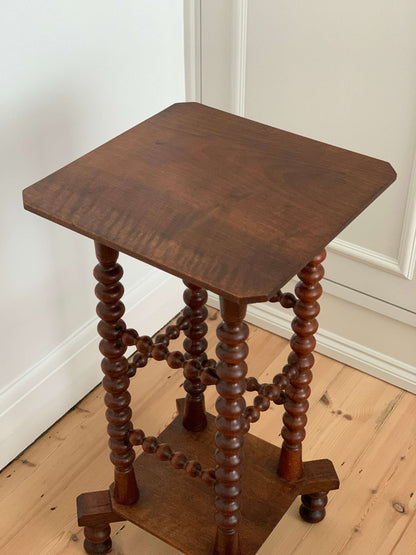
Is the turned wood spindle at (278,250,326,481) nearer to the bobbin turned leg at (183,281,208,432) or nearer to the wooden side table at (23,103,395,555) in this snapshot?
the wooden side table at (23,103,395,555)

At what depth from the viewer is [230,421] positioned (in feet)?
5.31

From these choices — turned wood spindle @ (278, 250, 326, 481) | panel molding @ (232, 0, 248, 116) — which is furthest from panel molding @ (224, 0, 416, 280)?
turned wood spindle @ (278, 250, 326, 481)

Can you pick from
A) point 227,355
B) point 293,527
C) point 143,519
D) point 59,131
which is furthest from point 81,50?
point 293,527

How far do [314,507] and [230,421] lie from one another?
0.61 m

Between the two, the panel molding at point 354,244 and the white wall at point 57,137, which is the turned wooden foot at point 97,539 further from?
the panel molding at point 354,244

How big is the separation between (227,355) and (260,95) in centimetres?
A: 108

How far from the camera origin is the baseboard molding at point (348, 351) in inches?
97.9

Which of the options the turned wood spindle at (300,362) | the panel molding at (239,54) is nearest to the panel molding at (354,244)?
the panel molding at (239,54)

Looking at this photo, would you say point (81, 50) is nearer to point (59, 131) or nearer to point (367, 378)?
point (59, 131)

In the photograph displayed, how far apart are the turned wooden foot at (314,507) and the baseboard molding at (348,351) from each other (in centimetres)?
54

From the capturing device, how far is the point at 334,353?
2.59 meters

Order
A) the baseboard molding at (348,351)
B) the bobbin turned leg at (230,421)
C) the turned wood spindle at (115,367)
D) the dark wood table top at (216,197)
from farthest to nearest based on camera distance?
the baseboard molding at (348,351), the turned wood spindle at (115,367), the bobbin turned leg at (230,421), the dark wood table top at (216,197)

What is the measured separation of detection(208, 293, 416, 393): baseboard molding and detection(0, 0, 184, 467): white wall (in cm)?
45

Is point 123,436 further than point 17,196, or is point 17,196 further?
point 17,196
